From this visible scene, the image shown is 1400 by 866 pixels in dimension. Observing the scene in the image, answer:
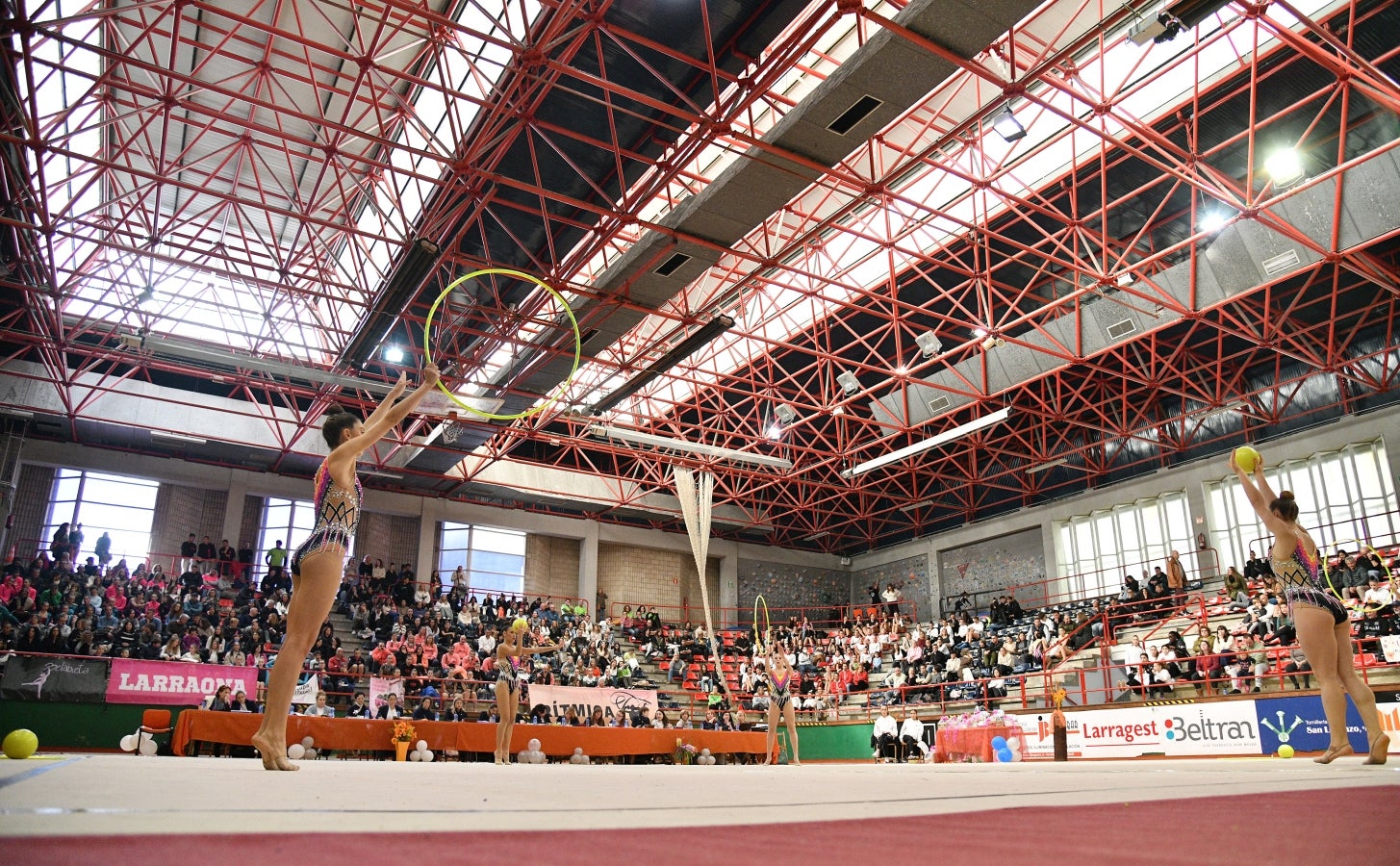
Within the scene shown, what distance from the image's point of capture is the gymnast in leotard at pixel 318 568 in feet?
14.7

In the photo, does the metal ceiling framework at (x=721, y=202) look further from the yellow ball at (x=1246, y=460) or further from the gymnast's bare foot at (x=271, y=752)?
the gymnast's bare foot at (x=271, y=752)

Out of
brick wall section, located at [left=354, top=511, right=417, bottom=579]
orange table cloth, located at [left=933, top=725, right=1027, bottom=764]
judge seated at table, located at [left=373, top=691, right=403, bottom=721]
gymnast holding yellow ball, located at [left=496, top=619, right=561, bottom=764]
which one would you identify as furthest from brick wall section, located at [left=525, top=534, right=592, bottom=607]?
gymnast holding yellow ball, located at [left=496, top=619, right=561, bottom=764]

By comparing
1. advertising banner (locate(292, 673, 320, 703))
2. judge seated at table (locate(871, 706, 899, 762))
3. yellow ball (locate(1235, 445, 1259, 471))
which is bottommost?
judge seated at table (locate(871, 706, 899, 762))

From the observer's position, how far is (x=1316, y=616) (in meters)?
5.90

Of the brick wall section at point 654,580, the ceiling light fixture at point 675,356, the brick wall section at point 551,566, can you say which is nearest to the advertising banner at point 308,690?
the ceiling light fixture at point 675,356

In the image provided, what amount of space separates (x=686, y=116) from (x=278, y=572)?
19.0 metres

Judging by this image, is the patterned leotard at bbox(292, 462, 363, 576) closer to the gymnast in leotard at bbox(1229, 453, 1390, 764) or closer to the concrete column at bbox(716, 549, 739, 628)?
the gymnast in leotard at bbox(1229, 453, 1390, 764)

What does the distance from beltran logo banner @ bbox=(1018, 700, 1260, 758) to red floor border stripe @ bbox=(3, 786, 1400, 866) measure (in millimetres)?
14403

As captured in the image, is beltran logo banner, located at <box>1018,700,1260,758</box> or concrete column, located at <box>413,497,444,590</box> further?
concrete column, located at <box>413,497,444,590</box>

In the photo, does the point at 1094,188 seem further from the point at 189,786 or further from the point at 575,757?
the point at 189,786

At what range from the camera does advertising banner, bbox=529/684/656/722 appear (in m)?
20.6

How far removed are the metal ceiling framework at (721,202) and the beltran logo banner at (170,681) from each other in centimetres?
626

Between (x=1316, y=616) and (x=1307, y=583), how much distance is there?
226mm

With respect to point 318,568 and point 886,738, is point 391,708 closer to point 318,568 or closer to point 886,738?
point 886,738
